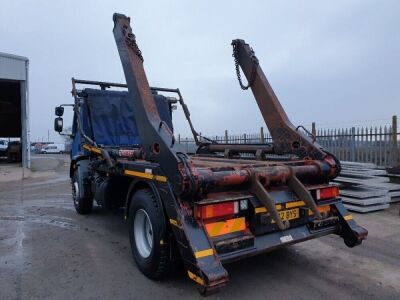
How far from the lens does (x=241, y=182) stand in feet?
12.8

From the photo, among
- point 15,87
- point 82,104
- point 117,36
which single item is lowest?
point 82,104

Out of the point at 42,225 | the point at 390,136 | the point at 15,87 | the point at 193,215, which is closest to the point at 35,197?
the point at 42,225

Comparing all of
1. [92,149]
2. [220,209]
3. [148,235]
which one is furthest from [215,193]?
[92,149]

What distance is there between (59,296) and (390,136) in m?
10.9

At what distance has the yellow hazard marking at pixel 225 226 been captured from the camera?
362 cm

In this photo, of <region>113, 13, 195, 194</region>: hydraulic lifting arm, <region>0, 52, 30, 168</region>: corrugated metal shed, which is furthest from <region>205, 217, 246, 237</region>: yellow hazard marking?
<region>0, 52, 30, 168</region>: corrugated metal shed

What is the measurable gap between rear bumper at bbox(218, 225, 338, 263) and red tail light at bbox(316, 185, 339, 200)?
0.38 meters

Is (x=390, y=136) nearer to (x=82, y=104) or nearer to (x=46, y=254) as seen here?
(x=82, y=104)

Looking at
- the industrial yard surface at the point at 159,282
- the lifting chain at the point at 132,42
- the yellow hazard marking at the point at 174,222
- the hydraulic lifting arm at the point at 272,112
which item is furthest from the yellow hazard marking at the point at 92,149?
the yellow hazard marking at the point at 174,222

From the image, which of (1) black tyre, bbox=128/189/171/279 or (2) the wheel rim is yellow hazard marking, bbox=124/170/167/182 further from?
(2) the wheel rim

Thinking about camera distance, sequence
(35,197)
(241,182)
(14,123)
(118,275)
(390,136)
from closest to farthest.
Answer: (241,182)
(118,275)
(35,197)
(390,136)
(14,123)

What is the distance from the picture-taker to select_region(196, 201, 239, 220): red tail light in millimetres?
3561

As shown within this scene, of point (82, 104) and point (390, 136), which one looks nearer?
point (82, 104)

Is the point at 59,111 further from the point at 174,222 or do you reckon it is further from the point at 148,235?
the point at 174,222
